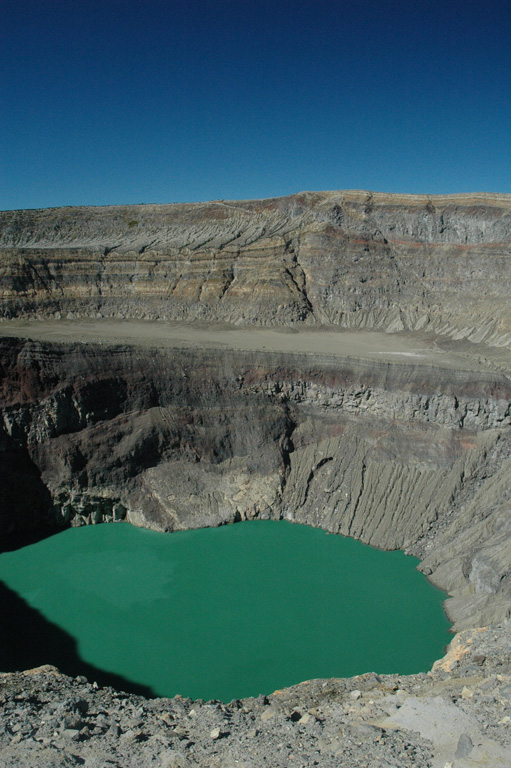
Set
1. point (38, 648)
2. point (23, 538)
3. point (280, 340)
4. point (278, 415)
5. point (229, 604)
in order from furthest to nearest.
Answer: point (280, 340), point (278, 415), point (23, 538), point (229, 604), point (38, 648)

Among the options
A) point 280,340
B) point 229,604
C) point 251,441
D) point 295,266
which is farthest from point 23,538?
point 295,266

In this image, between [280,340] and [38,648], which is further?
[280,340]

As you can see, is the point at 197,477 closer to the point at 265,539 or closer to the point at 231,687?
the point at 265,539

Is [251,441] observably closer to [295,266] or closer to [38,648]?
[38,648]

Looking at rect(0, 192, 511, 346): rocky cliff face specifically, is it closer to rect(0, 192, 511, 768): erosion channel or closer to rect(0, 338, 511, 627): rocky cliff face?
rect(0, 192, 511, 768): erosion channel

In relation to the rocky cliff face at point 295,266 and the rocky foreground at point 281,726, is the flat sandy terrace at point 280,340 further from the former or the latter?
the rocky foreground at point 281,726
